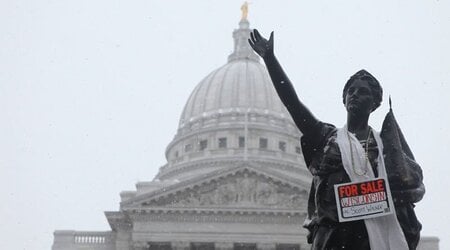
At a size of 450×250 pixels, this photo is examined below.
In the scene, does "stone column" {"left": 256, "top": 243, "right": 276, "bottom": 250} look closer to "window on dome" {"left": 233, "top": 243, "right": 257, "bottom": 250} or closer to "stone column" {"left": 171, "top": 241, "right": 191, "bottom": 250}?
"window on dome" {"left": 233, "top": 243, "right": 257, "bottom": 250}

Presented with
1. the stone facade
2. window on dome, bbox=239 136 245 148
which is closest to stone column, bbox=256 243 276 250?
the stone facade

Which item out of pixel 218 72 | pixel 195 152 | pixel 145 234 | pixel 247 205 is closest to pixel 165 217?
pixel 145 234

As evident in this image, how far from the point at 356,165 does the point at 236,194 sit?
4559cm

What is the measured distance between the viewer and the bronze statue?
161 inches

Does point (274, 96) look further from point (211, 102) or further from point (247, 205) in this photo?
point (247, 205)

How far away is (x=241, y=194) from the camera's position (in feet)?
163

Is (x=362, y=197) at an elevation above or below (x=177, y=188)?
below

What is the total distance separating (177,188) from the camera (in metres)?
48.9

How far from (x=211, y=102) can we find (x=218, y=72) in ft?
19.4

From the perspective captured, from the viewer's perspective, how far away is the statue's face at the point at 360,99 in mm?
4426

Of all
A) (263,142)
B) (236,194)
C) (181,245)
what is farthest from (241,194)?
(263,142)

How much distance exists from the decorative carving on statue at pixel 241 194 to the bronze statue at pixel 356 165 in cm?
4454

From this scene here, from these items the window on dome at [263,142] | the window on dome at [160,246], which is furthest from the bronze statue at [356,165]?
the window on dome at [263,142]

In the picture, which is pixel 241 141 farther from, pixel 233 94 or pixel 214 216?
pixel 214 216
